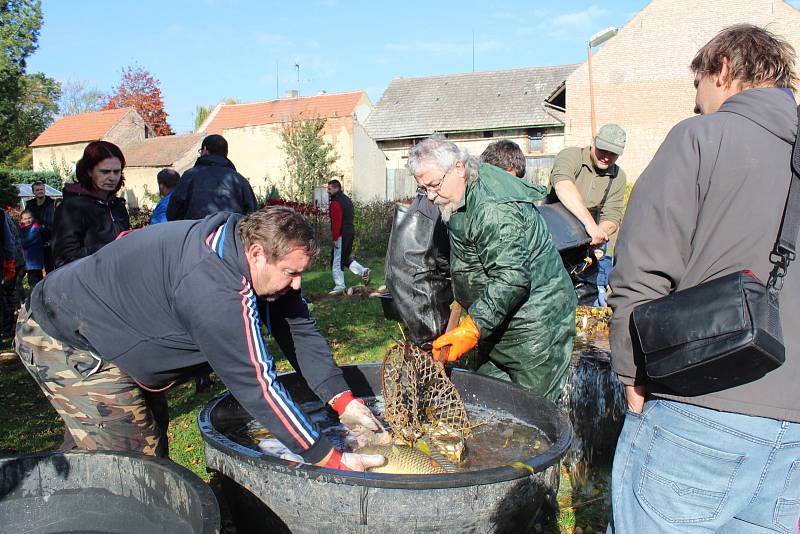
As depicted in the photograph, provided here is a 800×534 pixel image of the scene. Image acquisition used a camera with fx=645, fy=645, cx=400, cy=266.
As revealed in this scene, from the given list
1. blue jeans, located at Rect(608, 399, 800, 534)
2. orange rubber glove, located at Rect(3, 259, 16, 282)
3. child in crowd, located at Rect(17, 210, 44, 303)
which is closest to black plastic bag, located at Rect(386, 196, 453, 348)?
blue jeans, located at Rect(608, 399, 800, 534)

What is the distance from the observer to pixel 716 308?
162 centimetres

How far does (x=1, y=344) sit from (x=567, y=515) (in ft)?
20.8

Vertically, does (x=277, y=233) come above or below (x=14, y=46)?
below

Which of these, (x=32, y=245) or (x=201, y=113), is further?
(x=201, y=113)

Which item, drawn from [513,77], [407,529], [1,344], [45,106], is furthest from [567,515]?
[45,106]

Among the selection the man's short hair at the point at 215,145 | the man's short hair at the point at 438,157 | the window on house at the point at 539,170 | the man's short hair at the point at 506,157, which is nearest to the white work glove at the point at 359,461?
the man's short hair at the point at 438,157

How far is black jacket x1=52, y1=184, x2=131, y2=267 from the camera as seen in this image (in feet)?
13.1

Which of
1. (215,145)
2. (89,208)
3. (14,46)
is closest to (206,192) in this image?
(215,145)

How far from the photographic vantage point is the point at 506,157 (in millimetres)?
4250

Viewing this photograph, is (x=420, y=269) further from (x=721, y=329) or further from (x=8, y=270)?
(x=8, y=270)

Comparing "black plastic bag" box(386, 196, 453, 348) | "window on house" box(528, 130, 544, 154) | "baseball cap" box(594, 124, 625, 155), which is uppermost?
"window on house" box(528, 130, 544, 154)

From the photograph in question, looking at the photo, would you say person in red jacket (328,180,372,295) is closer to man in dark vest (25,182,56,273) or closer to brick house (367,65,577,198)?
man in dark vest (25,182,56,273)

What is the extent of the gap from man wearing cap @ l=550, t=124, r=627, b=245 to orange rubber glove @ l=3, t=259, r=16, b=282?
Answer: 19.5 feet

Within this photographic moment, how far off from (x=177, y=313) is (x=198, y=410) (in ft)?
10.3
